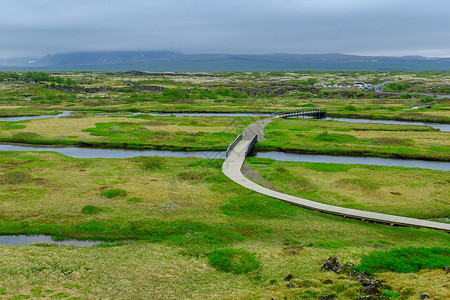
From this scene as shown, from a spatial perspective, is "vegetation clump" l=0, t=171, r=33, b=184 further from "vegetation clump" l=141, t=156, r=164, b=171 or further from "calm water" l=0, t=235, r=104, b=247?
"calm water" l=0, t=235, r=104, b=247

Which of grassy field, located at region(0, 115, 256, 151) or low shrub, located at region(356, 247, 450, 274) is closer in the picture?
low shrub, located at region(356, 247, 450, 274)

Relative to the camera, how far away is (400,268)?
20.5m

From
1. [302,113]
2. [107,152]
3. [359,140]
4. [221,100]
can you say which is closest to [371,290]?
[107,152]

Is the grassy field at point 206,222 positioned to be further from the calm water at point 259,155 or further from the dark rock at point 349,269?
the calm water at point 259,155

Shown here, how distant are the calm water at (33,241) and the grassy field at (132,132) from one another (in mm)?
36324

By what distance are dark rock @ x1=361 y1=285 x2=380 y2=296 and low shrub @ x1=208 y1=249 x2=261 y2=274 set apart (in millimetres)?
7004

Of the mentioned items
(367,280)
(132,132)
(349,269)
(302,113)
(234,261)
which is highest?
(302,113)

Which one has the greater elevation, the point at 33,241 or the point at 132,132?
the point at 132,132

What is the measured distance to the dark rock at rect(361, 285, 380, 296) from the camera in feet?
56.3

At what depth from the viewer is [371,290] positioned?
Result: 1723cm

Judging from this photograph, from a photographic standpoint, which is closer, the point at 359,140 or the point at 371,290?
the point at 371,290

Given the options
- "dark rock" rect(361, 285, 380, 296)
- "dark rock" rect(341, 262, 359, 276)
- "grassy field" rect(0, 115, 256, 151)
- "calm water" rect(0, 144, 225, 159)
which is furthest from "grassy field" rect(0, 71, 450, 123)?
"dark rock" rect(361, 285, 380, 296)

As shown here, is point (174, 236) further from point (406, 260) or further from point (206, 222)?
point (406, 260)

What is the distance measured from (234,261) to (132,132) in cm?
5882
